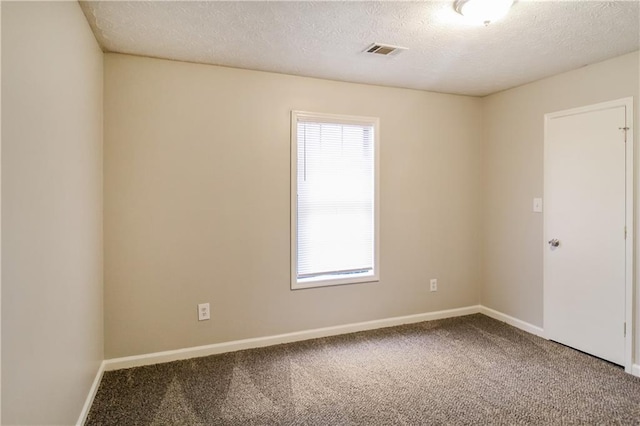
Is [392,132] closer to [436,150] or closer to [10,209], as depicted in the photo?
[436,150]

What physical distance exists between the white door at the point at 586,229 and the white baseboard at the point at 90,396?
3690mm

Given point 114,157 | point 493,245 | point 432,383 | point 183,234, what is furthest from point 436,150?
point 114,157

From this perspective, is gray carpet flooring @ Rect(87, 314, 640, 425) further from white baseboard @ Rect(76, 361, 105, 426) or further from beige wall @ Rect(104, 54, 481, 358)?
beige wall @ Rect(104, 54, 481, 358)

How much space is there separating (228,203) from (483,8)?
87.8 inches

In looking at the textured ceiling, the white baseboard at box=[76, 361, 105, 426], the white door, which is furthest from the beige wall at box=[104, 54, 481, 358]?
the white door

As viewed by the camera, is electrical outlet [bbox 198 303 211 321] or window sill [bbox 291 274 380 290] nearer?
electrical outlet [bbox 198 303 211 321]

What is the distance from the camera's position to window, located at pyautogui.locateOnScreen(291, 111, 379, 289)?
3285mm

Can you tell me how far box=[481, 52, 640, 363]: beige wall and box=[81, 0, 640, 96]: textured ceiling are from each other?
9.0 inches

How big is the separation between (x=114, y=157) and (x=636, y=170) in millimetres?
3892

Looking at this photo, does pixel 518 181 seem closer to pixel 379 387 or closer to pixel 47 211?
pixel 379 387

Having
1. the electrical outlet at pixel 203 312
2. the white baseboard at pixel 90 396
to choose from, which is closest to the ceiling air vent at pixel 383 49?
the electrical outlet at pixel 203 312

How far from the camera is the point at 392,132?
12.0 feet

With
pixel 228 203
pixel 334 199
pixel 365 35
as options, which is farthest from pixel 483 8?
pixel 228 203

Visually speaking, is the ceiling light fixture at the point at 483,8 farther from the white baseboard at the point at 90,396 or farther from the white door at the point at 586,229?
the white baseboard at the point at 90,396
